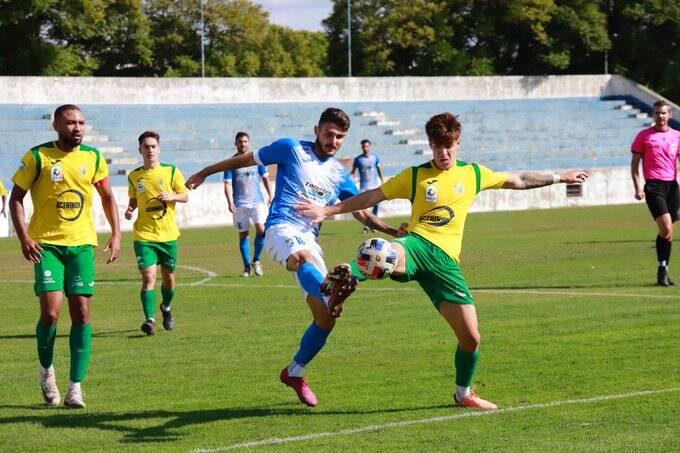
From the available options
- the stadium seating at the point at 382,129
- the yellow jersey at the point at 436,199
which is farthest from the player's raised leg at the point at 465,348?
the stadium seating at the point at 382,129

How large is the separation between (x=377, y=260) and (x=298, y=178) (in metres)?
1.44

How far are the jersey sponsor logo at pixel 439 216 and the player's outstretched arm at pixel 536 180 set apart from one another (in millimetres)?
554

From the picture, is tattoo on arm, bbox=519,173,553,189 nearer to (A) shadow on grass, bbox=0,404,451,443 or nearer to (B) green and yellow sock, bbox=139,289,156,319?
(A) shadow on grass, bbox=0,404,451,443

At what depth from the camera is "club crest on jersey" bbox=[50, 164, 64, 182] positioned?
9289 millimetres

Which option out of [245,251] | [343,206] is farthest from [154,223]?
[245,251]

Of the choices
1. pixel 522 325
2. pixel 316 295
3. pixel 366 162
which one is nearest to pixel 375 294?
pixel 522 325

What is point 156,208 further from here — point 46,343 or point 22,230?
point 22,230

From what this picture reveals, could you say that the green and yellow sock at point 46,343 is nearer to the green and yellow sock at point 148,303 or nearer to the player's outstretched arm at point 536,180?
the player's outstretched arm at point 536,180

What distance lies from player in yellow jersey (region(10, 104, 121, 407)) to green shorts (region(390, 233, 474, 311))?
2.39 meters

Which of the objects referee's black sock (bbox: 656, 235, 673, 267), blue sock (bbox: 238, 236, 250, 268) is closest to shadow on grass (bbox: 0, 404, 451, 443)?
referee's black sock (bbox: 656, 235, 673, 267)

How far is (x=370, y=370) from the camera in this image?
34.6 ft

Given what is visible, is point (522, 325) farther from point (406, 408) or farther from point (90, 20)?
point (90, 20)

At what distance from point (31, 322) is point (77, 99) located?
2701cm

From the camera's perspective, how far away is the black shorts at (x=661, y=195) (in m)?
17.1
